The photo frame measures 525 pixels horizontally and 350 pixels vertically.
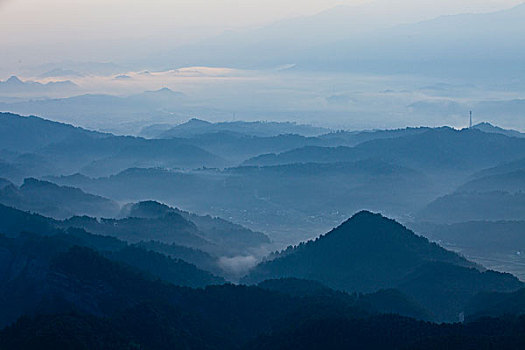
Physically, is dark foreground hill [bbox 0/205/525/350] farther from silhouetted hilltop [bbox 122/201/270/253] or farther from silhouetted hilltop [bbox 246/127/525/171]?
silhouetted hilltop [bbox 246/127/525/171]

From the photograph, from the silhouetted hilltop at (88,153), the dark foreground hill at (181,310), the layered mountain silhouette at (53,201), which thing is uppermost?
the dark foreground hill at (181,310)

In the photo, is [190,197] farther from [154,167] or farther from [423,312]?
[423,312]

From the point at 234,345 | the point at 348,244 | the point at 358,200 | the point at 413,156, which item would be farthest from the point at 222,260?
the point at 413,156

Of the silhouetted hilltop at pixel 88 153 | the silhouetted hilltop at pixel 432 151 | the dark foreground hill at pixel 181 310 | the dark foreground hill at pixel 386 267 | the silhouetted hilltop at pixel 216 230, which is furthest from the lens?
the silhouetted hilltop at pixel 88 153

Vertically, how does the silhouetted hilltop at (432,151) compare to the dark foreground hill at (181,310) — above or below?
below

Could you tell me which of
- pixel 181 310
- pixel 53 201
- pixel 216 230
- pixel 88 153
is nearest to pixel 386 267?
pixel 181 310

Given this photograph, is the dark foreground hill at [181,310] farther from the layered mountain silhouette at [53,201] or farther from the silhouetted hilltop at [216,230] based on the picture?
the layered mountain silhouette at [53,201]

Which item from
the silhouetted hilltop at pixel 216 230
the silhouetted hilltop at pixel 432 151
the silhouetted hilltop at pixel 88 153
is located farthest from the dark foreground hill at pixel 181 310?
the silhouetted hilltop at pixel 88 153

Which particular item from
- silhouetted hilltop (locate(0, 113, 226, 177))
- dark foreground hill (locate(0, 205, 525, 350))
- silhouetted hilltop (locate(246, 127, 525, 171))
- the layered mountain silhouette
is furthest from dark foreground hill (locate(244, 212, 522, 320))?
silhouetted hilltop (locate(0, 113, 226, 177))
